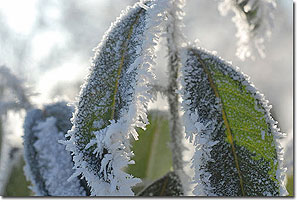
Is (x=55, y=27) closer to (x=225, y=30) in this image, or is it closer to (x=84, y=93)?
(x=225, y=30)

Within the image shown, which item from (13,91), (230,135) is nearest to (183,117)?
(230,135)

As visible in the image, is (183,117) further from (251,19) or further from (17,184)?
(17,184)

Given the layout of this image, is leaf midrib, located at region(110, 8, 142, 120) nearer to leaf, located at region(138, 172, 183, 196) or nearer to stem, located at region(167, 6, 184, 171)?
stem, located at region(167, 6, 184, 171)

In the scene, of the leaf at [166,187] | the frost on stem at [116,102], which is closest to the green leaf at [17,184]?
the leaf at [166,187]

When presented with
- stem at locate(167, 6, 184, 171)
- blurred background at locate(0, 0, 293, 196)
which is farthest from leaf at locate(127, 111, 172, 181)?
blurred background at locate(0, 0, 293, 196)

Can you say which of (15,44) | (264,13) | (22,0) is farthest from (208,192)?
(15,44)

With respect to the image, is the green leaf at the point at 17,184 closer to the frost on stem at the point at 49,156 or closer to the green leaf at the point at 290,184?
the frost on stem at the point at 49,156

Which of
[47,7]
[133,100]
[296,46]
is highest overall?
[47,7]
